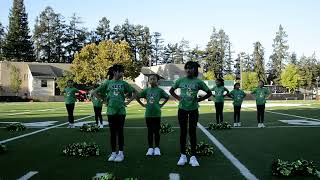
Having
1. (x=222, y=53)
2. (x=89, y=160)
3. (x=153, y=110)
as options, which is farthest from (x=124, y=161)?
(x=222, y=53)

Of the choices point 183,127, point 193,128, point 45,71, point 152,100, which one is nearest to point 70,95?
point 152,100

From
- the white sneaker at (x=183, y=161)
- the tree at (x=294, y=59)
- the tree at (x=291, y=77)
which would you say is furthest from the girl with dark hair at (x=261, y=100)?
the tree at (x=294, y=59)

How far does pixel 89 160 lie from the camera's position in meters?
9.43

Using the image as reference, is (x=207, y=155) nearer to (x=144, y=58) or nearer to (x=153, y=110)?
(x=153, y=110)

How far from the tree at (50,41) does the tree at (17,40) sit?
5.86 metres

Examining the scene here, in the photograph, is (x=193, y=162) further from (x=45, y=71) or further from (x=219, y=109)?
(x=45, y=71)

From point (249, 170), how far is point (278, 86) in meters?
118

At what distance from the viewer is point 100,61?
75812mm

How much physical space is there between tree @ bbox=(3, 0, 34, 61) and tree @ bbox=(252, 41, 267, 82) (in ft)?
206

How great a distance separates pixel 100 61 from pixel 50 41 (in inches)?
1848

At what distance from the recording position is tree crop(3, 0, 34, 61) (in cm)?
10919

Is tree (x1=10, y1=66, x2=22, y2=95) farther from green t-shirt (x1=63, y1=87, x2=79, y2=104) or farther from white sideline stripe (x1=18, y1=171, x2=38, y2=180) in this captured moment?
white sideline stripe (x1=18, y1=171, x2=38, y2=180)

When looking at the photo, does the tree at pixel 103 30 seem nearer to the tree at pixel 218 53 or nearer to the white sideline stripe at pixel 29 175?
the tree at pixel 218 53

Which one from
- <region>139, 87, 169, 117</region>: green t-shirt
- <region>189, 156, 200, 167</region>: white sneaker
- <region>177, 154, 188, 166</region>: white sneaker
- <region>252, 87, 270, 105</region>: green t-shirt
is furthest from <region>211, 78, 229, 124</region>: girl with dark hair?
<region>189, 156, 200, 167</region>: white sneaker
